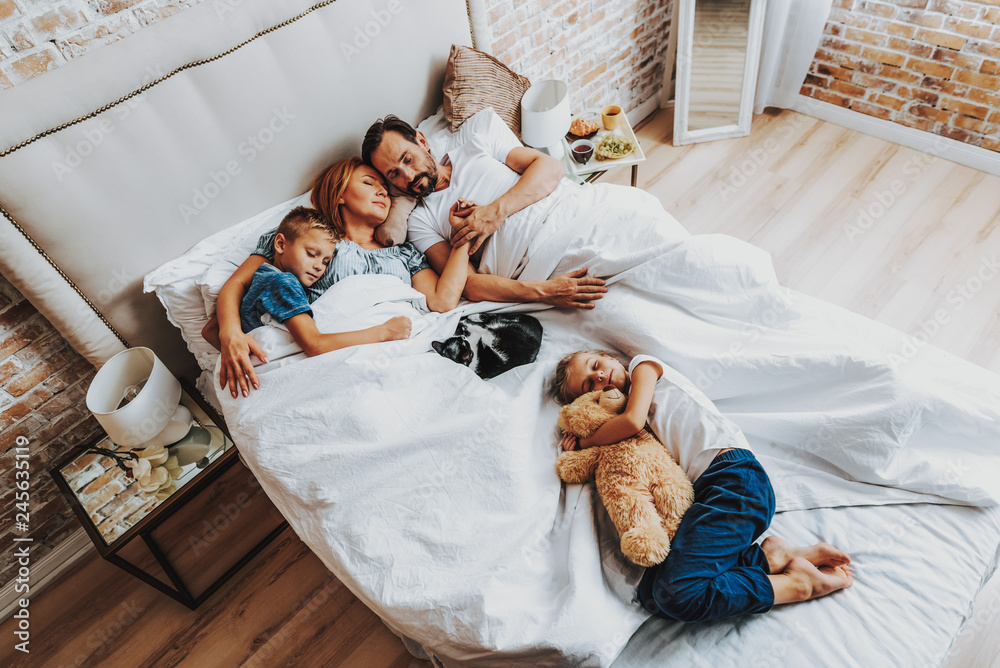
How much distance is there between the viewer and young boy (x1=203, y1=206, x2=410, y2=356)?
1.45 m

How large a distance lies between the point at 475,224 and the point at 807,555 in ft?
3.92

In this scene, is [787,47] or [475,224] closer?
[475,224]

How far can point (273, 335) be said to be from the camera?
4.83 ft

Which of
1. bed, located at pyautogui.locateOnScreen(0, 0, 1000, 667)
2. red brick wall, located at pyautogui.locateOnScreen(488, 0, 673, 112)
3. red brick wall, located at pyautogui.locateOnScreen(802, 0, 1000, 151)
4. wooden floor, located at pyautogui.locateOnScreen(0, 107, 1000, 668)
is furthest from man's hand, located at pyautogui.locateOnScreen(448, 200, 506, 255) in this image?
red brick wall, located at pyautogui.locateOnScreen(802, 0, 1000, 151)

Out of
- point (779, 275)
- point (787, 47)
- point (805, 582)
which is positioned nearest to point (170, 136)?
point (805, 582)

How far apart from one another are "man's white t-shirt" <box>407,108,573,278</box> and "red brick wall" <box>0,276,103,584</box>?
105 centimetres

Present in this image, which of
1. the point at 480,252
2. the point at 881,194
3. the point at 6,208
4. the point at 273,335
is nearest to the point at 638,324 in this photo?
the point at 480,252

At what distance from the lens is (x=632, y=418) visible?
1210 mm

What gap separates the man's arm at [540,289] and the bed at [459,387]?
0.06m

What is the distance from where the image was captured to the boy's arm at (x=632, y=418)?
3.98 ft

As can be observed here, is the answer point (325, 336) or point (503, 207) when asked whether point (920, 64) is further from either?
point (325, 336)

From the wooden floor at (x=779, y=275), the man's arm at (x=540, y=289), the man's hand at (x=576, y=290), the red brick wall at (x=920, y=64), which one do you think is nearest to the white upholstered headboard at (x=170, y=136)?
the man's arm at (x=540, y=289)

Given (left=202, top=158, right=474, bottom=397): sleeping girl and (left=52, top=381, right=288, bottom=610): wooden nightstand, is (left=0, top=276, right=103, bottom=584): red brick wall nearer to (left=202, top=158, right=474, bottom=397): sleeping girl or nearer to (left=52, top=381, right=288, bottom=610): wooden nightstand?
(left=52, top=381, right=288, bottom=610): wooden nightstand

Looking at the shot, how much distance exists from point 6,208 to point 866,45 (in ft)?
10.6
